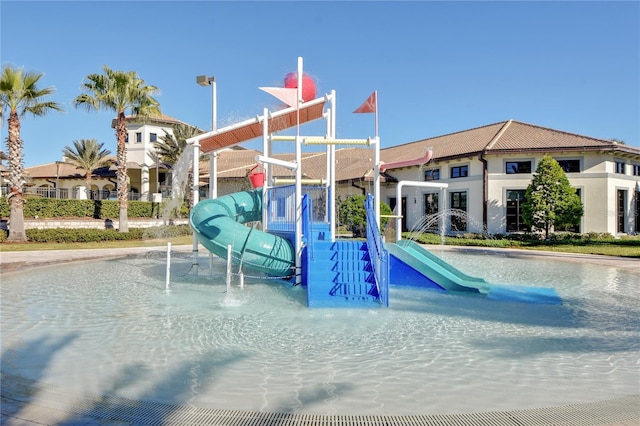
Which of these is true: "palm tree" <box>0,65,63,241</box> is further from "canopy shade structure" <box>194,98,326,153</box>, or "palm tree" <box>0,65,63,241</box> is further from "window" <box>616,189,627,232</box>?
"window" <box>616,189,627,232</box>

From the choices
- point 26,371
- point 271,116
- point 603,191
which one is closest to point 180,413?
point 26,371

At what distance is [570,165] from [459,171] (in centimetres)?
634

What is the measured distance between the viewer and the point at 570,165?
25.0 m

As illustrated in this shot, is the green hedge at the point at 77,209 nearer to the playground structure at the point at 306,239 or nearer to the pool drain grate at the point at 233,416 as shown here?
the playground structure at the point at 306,239

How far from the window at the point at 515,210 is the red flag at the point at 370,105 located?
18.3 m

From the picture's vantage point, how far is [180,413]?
3.51 meters

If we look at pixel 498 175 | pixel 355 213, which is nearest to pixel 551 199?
pixel 498 175

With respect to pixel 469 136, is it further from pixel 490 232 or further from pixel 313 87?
pixel 313 87

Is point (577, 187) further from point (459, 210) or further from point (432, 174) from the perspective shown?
point (432, 174)

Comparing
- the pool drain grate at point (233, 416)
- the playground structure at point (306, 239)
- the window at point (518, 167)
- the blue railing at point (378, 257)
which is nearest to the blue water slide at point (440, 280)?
the playground structure at point (306, 239)

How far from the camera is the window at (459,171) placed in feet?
90.6

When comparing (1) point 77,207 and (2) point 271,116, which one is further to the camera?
(1) point 77,207

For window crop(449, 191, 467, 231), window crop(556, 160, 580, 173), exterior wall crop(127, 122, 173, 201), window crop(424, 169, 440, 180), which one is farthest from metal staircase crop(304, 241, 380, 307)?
exterior wall crop(127, 122, 173, 201)

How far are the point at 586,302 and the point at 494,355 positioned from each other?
4697 mm
